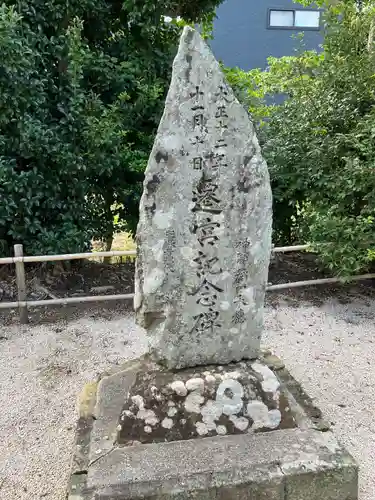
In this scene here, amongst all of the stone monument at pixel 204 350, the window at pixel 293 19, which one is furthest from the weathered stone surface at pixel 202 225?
the window at pixel 293 19

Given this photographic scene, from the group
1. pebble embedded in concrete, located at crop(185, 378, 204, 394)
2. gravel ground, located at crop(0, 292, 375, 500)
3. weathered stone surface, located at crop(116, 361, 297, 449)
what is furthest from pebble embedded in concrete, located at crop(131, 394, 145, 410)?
gravel ground, located at crop(0, 292, 375, 500)

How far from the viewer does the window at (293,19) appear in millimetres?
12133

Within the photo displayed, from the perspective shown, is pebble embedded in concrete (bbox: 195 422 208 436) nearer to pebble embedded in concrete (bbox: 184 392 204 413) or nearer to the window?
pebble embedded in concrete (bbox: 184 392 204 413)

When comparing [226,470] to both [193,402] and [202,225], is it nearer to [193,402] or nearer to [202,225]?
[193,402]

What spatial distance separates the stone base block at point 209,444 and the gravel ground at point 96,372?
421mm

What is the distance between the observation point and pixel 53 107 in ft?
17.3

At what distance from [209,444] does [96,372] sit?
5.85 ft

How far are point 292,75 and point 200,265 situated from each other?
5052 mm

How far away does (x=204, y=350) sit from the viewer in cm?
266

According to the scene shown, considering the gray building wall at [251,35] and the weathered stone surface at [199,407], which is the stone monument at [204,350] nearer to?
the weathered stone surface at [199,407]

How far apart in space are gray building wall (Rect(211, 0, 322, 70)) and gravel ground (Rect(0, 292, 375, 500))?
8909mm

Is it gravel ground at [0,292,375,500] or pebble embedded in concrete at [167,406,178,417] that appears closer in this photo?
pebble embedded in concrete at [167,406,178,417]

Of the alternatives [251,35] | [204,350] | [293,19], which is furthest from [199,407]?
[293,19]

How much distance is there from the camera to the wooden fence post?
4.84 metres
